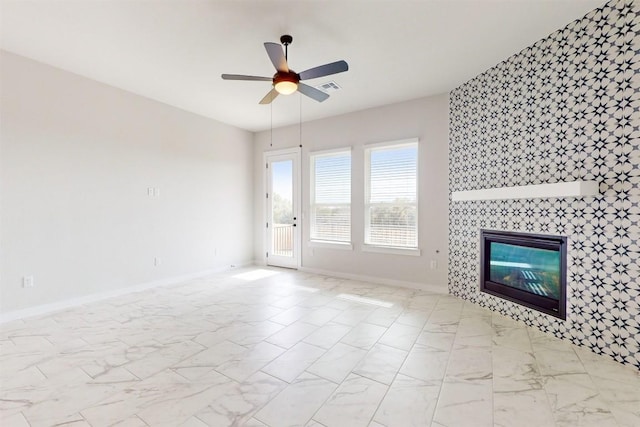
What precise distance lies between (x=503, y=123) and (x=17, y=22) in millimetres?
5062

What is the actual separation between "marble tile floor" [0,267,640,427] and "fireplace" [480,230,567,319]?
317mm

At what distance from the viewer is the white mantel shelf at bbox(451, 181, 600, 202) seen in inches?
95.7

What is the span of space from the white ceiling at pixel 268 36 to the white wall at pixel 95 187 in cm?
42

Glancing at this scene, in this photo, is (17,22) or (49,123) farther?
(49,123)

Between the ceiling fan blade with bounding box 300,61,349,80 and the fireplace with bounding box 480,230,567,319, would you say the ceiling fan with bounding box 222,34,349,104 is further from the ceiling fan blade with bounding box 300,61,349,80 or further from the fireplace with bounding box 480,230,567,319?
the fireplace with bounding box 480,230,567,319

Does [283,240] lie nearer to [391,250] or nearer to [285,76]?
[391,250]

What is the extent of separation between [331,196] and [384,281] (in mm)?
1786

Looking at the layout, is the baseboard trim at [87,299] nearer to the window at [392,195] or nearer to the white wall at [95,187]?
the white wall at [95,187]

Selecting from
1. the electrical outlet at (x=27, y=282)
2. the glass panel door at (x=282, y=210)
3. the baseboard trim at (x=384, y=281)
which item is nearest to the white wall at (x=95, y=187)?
the electrical outlet at (x=27, y=282)

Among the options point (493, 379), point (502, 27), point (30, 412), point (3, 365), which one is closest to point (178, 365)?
point (30, 412)

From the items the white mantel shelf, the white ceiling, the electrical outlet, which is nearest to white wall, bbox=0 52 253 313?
the electrical outlet

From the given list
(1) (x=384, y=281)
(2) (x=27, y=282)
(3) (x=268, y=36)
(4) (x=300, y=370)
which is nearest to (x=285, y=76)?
(3) (x=268, y=36)

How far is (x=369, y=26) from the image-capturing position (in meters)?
2.69

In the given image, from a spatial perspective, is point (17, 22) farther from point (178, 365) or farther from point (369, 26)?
point (178, 365)
